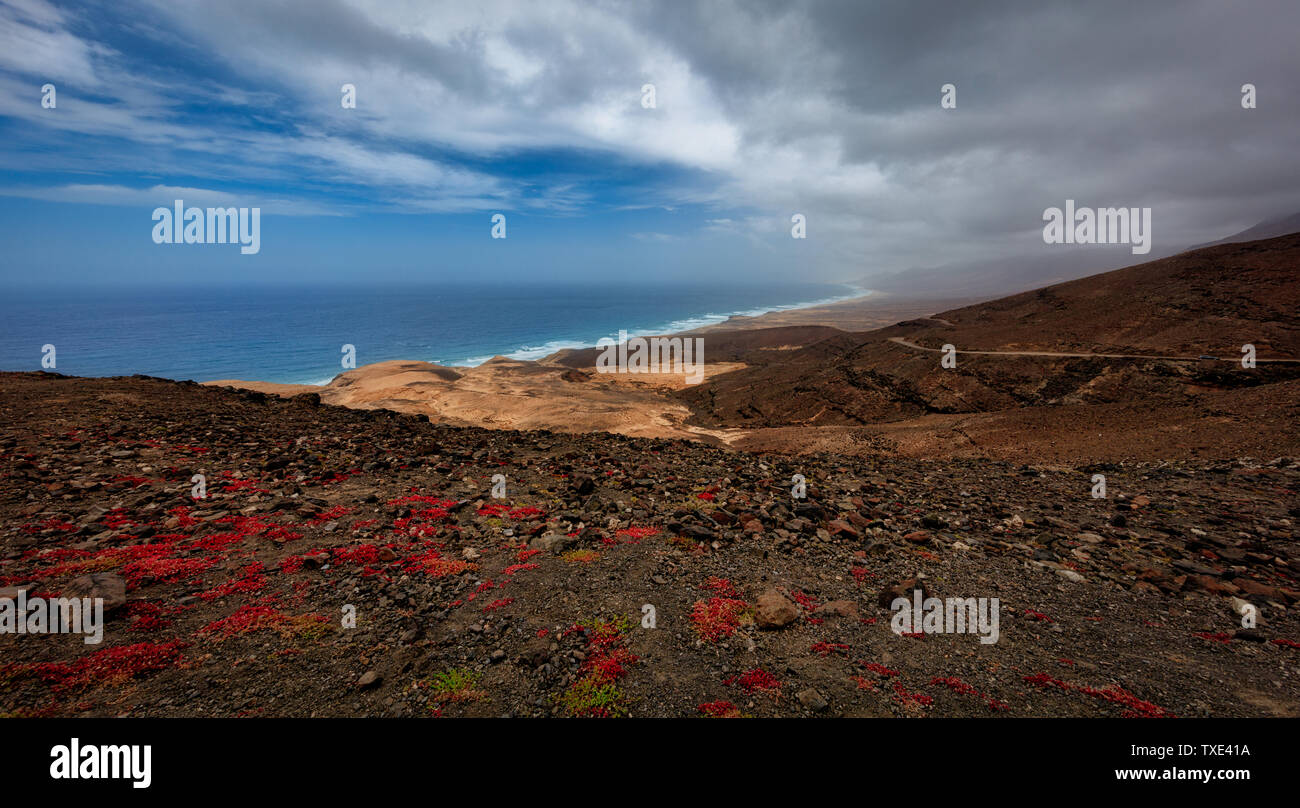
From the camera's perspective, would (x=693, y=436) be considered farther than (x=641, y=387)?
No

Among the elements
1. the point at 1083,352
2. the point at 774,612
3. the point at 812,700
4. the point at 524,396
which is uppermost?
the point at 1083,352

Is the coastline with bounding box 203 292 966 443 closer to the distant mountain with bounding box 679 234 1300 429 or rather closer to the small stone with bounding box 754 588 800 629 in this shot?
the distant mountain with bounding box 679 234 1300 429

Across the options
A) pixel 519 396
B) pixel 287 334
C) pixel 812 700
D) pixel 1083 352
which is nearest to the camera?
pixel 812 700

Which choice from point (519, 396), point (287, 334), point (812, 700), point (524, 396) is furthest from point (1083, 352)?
point (287, 334)

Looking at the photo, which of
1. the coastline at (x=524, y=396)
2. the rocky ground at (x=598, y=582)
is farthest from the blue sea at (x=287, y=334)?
the rocky ground at (x=598, y=582)

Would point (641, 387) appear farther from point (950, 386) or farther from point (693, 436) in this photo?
point (950, 386)

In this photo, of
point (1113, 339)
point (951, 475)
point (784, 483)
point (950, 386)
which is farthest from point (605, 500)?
point (1113, 339)

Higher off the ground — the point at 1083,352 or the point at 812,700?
the point at 1083,352

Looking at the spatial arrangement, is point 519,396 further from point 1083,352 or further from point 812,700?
point 1083,352

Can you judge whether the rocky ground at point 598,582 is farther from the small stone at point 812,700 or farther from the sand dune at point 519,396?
the sand dune at point 519,396
